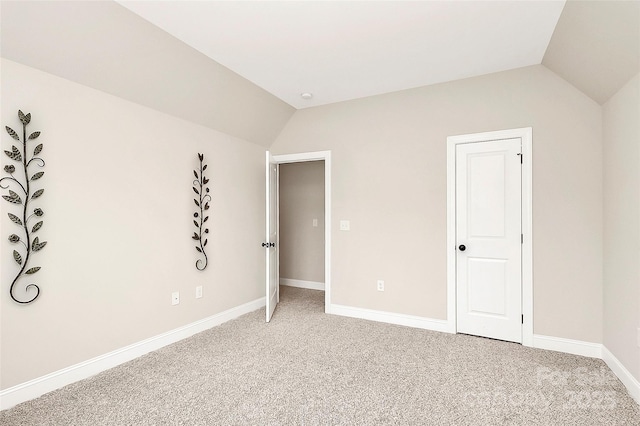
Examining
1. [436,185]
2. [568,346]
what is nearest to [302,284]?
[436,185]

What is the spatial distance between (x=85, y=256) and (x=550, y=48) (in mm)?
3952

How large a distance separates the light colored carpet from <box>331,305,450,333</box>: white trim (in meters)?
0.17

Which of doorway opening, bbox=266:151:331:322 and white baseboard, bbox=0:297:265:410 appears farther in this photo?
doorway opening, bbox=266:151:331:322

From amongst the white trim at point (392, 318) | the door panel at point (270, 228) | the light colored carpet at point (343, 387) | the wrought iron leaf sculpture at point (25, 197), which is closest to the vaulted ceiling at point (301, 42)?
the wrought iron leaf sculpture at point (25, 197)

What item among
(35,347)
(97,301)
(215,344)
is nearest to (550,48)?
(215,344)

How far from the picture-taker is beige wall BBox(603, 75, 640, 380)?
2.03 m

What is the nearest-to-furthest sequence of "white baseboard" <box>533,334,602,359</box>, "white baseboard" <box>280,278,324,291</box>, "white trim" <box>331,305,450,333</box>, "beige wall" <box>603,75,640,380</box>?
1. "beige wall" <box>603,75,640,380</box>
2. "white baseboard" <box>533,334,602,359</box>
3. "white trim" <box>331,305,450,333</box>
4. "white baseboard" <box>280,278,324,291</box>

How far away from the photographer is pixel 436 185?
10.5 feet

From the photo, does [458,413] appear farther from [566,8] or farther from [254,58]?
[254,58]

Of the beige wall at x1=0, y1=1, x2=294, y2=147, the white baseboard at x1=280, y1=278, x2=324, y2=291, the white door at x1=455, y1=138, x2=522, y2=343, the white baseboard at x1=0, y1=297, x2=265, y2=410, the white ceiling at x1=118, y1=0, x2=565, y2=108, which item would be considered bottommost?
the white baseboard at x1=280, y1=278, x2=324, y2=291

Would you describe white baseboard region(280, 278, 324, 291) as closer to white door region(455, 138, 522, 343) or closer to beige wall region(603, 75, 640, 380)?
white door region(455, 138, 522, 343)

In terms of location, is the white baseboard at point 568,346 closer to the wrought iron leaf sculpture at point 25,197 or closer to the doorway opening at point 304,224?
the doorway opening at point 304,224

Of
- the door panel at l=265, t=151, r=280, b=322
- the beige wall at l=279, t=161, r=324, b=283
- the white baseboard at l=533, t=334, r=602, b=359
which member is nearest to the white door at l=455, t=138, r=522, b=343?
the white baseboard at l=533, t=334, r=602, b=359

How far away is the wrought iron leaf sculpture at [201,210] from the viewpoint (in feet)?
10.5
